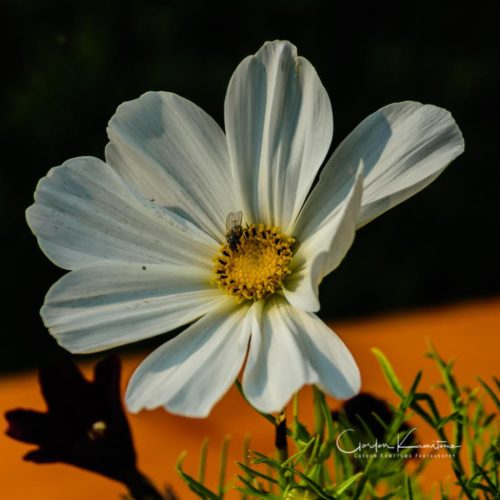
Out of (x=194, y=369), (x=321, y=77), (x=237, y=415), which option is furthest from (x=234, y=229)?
(x=321, y=77)

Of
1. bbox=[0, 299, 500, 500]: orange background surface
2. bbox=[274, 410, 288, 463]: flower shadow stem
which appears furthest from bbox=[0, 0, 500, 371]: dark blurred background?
bbox=[274, 410, 288, 463]: flower shadow stem

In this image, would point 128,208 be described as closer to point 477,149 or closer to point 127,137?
point 127,137

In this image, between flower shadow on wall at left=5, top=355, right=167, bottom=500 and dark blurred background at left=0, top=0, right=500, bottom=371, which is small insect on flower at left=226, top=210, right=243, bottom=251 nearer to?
flower shadow on wall at left=5, top=355, right=167, bottom=500

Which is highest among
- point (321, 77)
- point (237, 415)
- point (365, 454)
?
point (321, 77)

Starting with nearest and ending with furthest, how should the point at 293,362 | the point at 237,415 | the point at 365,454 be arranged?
the point at 293,362 < the point at 365,454 < the point at 237,415

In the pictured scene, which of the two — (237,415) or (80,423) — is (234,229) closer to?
(80,423)
